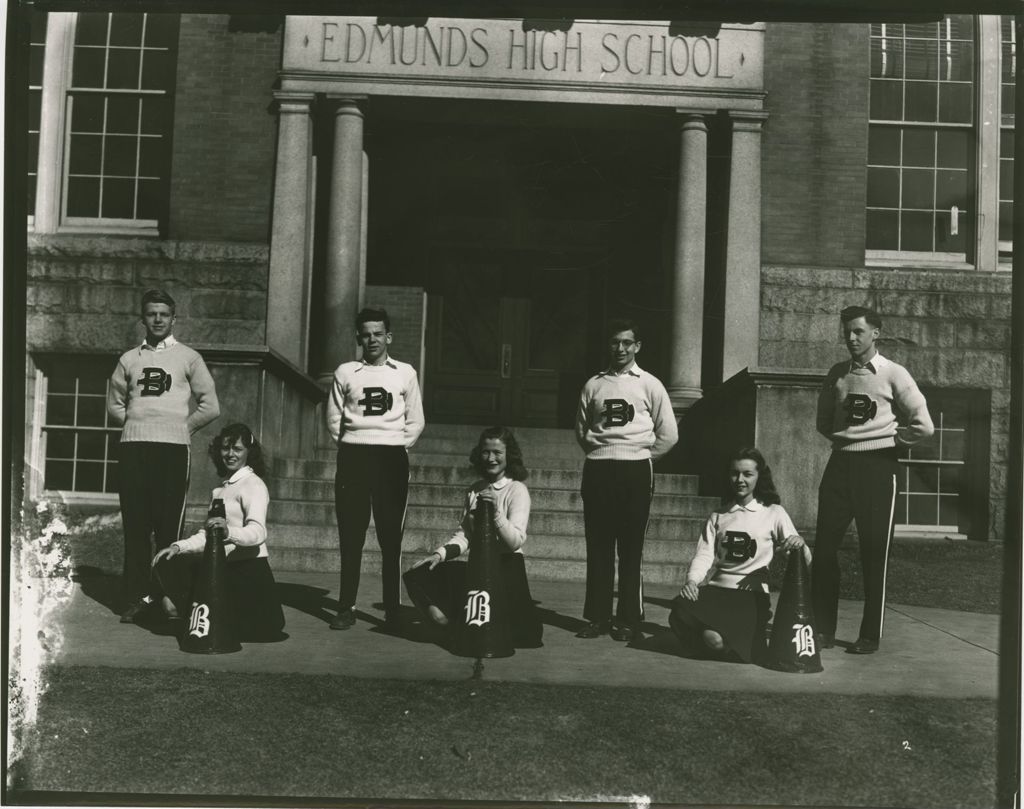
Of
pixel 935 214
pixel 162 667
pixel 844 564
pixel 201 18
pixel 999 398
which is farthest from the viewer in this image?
pixel 201 18

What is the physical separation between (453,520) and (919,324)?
10.8 feet

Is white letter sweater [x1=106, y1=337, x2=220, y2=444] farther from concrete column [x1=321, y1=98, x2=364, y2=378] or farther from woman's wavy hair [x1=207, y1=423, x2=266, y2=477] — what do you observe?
concrete column [x1=321, y1=98, x2=364, y2=378]

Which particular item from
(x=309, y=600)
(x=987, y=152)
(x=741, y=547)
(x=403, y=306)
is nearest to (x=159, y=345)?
(x=309, y=600)

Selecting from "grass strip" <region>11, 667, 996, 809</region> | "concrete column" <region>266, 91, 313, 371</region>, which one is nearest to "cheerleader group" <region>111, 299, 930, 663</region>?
"grass strip" <region>11, 667, 996, 809</region>

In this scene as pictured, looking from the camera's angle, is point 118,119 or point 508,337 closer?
point 118,119

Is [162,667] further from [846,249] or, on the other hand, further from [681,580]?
[846,249]

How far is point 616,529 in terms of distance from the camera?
5215 mm

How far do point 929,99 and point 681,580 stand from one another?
3.80 meters

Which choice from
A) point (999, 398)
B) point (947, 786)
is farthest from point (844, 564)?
point (947, 786)

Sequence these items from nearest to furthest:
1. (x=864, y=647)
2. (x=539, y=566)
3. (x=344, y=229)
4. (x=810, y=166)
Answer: (x=864, y=647), (x=539, y=566), (x=810, y=166), (x=344, y=229)

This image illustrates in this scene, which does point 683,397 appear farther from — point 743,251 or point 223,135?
point 223,135

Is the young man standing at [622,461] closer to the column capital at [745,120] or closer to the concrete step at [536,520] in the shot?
the concrete step at [536,520]

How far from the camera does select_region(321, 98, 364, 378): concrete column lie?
32.1ft

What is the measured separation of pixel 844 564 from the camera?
17.1 ft
